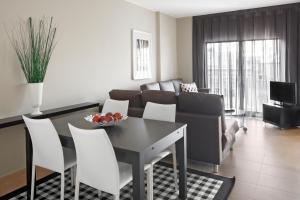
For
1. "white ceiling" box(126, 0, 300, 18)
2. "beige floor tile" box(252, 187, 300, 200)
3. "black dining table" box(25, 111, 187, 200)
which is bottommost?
"beige floor tile" box(252, 187, 300, 200)

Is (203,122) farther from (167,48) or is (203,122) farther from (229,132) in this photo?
(167,48)

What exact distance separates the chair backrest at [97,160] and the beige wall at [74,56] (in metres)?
1.49

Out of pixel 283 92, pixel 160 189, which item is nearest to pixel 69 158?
pixel 160 189

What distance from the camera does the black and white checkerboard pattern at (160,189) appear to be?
101 inches

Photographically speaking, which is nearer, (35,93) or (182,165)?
(182,165)

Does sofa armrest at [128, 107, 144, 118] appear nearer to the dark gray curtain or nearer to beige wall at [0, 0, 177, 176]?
beige wall at [0, 0, 177, 176]

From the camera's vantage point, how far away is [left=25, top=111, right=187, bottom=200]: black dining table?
1846 millimetres

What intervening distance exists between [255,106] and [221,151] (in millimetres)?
3270

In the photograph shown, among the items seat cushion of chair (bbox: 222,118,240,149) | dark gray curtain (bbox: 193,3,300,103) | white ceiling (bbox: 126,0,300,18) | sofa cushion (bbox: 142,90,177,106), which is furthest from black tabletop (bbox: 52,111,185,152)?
dark gray curtain (bbox: 193,3,300,103)

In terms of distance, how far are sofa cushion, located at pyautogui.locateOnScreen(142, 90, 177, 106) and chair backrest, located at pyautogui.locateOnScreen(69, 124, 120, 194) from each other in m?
1.55

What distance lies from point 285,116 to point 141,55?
3119mm

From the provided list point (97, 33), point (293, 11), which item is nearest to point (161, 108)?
point (97, 33)

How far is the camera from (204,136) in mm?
3100

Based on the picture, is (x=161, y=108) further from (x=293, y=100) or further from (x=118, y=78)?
(x=293, y=100)
